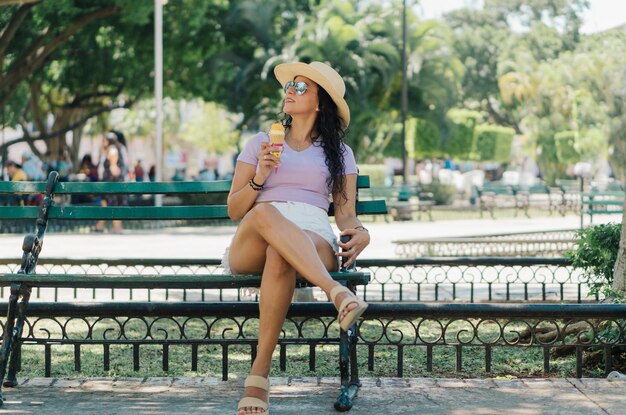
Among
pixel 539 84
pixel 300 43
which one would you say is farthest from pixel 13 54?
pixel 539 84

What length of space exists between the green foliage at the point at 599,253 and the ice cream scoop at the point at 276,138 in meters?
3.05

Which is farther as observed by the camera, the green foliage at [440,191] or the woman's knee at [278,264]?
the green foliage at [440,191]

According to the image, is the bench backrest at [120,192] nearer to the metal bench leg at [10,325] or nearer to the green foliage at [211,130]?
the metal bench leg at [10,325]

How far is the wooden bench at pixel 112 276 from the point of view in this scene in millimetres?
4777

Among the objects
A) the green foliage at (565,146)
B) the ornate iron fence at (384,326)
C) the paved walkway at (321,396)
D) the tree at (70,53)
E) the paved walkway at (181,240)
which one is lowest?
the paved walkway at (321,396)

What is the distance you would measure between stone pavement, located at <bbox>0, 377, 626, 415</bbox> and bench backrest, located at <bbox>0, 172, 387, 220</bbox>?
896 millimetres

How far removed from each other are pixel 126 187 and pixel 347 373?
63.6 inches

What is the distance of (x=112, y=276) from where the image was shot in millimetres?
4871

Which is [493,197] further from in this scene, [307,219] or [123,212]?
[307,219]

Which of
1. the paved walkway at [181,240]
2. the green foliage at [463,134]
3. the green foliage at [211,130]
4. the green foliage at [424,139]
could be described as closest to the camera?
the paved walkway at [181,240]

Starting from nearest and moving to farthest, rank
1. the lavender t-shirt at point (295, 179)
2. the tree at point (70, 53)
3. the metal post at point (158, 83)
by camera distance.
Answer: the lavender t-shirt at point (295, 179) → the metal post at point (158, 83) → the tree at point (70, 53)

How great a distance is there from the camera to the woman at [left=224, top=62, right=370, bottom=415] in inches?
178

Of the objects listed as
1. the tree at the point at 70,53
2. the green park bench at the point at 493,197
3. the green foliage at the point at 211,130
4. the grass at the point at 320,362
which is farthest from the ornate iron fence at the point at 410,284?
the green foliage at the point at 211,130

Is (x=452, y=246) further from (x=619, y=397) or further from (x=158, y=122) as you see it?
(x=158, y=122)
